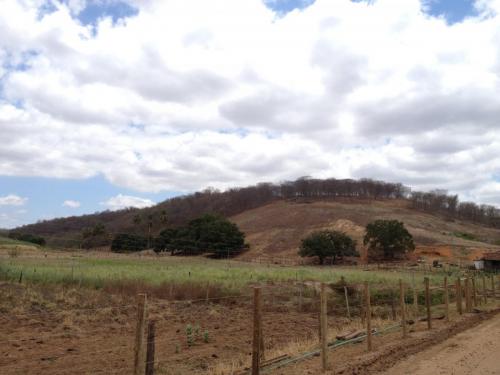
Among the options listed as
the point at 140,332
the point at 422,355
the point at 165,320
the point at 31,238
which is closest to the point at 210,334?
the point at 165,320

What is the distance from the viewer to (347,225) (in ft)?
341

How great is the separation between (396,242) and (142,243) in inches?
1997

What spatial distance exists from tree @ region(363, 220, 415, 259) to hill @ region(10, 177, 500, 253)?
40.3 m

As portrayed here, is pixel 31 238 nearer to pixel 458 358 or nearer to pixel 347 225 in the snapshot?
pixel 347 225

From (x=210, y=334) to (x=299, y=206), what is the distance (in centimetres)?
11753

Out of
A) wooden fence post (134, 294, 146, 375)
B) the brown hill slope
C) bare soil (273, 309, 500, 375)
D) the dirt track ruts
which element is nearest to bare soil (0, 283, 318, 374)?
bare soil (273, 309, 500, 375)

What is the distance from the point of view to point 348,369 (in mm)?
9766

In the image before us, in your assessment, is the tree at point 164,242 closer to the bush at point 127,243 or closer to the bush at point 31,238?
the bush at point 127,243

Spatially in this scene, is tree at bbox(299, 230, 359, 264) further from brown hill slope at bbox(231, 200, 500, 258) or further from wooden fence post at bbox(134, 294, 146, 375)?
wooden fence post at bbox(134, 294, 146, 375)

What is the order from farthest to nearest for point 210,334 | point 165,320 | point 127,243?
point 127,243, point 165,320, point 210,334

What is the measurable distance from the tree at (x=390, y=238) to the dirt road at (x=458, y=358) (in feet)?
203

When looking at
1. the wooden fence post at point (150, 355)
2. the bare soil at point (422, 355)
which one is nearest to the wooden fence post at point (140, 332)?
the wooden fence post at point (150, 355)

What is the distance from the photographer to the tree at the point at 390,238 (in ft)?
243

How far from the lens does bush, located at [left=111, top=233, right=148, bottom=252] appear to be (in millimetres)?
94381
